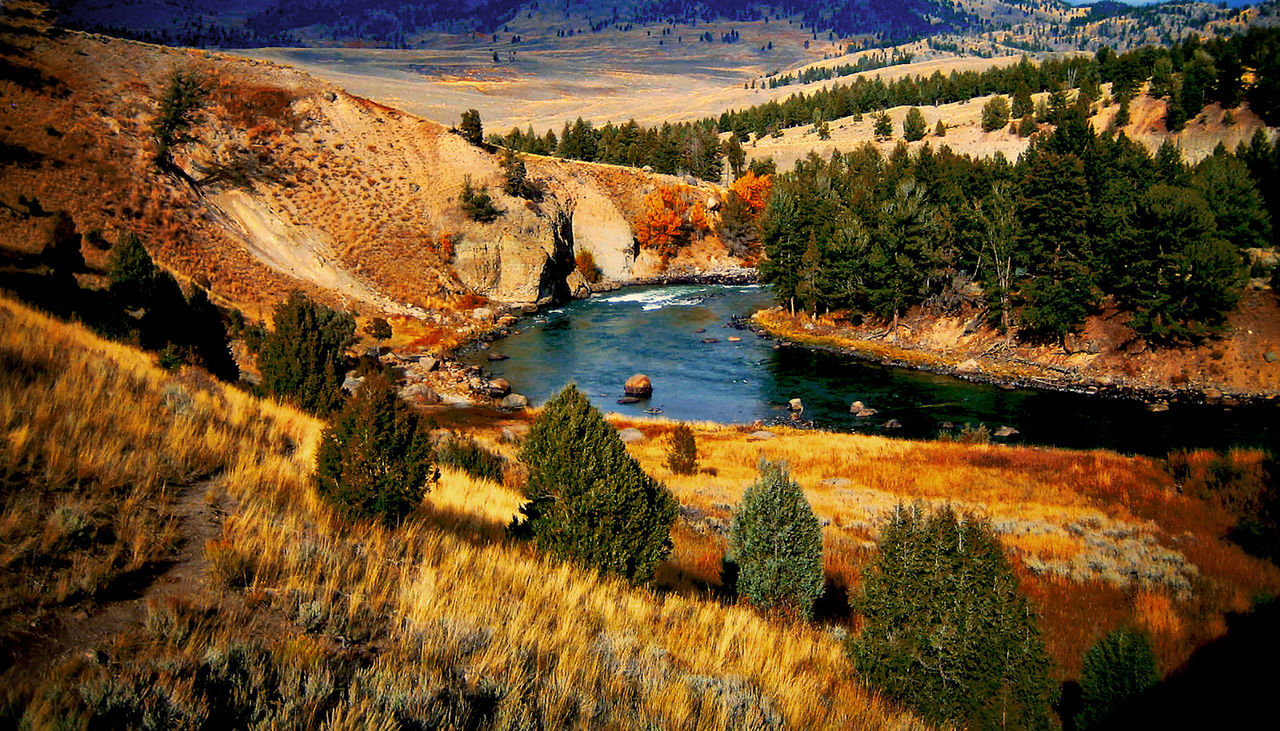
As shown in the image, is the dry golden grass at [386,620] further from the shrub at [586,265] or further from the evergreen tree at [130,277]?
the shrub at [586,265]

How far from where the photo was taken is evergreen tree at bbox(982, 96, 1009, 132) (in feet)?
317

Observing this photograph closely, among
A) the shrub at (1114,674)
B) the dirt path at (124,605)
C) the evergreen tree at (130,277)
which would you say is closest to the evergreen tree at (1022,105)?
the evergreen tree at (130,277)

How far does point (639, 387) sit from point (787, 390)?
28.7 ft

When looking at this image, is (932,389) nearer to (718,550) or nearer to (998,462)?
(998,462)

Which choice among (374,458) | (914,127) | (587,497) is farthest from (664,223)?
(374,458)

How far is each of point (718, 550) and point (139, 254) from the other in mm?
21009

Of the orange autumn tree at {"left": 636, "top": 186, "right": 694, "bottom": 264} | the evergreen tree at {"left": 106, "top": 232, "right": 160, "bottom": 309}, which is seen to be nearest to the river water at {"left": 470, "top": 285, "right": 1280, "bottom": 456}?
the evergreen tree at {"left": 106, "top": 232, "right": 160, "bottom": 309}

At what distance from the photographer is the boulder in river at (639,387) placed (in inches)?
1531

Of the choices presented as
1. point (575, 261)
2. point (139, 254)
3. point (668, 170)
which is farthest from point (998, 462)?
point (668, 170)

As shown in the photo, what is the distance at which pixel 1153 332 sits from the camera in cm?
3734

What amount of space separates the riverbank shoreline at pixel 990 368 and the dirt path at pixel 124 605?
4034 cm

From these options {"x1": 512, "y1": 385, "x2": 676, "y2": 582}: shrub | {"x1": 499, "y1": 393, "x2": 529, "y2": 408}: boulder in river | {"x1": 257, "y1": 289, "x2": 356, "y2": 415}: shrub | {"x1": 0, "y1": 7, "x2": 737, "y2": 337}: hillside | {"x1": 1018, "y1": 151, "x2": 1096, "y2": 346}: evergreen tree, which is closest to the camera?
{"x1": 512, "y1": 385, "x2": 676, "y2": 582}: shrub

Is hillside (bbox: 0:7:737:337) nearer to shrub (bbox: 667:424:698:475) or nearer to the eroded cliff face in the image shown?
the eroded cliff face

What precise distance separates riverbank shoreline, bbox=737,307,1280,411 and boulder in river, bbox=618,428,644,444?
70.0 feet
